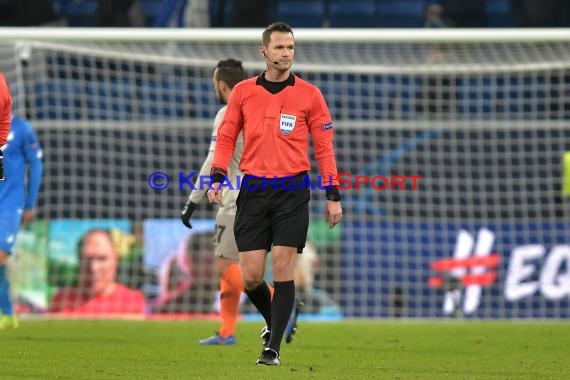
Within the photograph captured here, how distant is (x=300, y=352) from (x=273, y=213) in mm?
1599

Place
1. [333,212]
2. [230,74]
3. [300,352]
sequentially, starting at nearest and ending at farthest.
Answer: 1. [333,212]
2. [300,352]
3. [230,74]

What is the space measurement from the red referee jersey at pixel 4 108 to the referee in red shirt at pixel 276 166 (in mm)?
1751

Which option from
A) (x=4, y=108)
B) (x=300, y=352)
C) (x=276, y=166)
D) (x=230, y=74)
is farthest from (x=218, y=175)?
(x=4, y=108)

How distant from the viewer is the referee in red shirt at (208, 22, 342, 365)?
6.16 metres

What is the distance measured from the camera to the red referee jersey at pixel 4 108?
7336 mm

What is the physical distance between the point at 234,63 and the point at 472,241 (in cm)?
498

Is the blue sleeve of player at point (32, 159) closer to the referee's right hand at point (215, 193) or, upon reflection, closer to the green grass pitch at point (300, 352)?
the green grass pitch at point (300, 352)

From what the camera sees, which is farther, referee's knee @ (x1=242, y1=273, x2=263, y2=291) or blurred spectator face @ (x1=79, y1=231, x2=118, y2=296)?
blurred spectator face @ (x1=79, y1=231, x2=118, y2=296)

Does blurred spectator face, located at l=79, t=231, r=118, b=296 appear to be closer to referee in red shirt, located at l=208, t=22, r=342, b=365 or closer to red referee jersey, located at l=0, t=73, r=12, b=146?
red referee jersey, located at l=0, t=73, r=12, b=146

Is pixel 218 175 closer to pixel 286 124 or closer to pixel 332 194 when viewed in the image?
pixel 286 124

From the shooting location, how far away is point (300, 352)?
7.52 m

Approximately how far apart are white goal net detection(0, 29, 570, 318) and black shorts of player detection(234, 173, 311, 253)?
15.4ft

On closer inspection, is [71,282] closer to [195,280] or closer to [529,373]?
[195,280]

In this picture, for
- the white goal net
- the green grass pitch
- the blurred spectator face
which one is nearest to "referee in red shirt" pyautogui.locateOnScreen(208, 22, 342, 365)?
the green grass pitch
